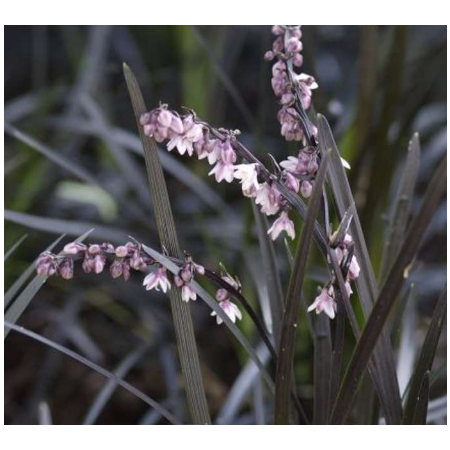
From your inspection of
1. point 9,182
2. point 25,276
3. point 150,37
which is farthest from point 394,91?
point 150,37

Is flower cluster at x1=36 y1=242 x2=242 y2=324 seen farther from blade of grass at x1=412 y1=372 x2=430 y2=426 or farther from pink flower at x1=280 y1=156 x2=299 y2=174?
blade of grass at x1=412 y1=372 x2=430 y2=426

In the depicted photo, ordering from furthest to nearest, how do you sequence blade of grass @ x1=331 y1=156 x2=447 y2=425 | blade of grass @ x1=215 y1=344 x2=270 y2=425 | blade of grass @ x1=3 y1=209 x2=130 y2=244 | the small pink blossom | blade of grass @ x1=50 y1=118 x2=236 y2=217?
1. blade of grass @ x1=50 y1=118 x2=236 y2=217
2. blade of grass @ x1=215 y1=344 x2=270 y2=425
3. blade of grass @ x1=3 y1=209 x2=130 y2=244
4. the small pink blossom
5. blade of grass @ x1=331 y1=156 x2=447 y2=425

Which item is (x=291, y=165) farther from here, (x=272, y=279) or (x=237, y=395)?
(x=237, y=395)

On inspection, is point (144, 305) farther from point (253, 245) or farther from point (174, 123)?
point (174, 123)

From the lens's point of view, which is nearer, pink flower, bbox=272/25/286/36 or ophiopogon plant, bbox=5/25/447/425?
ophiopogon plant, bbox=5/25/447/425

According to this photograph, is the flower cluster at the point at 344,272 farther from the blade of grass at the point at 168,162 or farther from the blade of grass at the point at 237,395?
the blade of grass at the point at 168,162

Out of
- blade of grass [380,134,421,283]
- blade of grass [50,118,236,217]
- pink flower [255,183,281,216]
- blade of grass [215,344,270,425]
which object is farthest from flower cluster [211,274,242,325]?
blade of grass [50,118,236,217]

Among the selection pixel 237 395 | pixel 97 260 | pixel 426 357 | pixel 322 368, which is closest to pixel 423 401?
pixel 426 357
